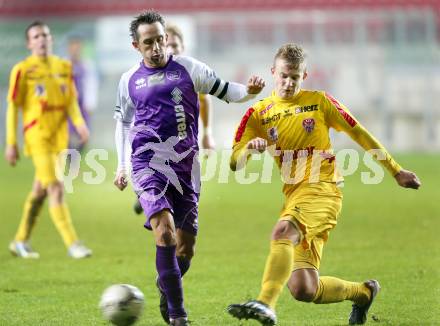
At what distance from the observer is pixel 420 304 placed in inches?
280

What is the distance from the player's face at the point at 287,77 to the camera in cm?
622

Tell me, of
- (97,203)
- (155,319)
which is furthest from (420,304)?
(97,203)

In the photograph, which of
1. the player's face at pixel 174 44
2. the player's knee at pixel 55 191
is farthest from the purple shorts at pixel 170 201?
the player's knee at pixel 55 191

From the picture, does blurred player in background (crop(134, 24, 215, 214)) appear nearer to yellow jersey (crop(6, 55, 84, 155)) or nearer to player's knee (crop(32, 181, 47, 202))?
player's knee (crop(32, 181, 47, 202))

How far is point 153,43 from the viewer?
6.51m

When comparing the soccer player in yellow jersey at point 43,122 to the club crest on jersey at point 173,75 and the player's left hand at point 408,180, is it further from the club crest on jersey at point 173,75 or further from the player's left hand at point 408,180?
the player's left hand at point 408,180

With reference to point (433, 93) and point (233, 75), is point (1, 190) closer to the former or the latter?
point (233, 75)

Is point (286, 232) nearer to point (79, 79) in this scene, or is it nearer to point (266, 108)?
point (266, 108)

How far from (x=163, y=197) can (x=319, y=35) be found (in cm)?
2008

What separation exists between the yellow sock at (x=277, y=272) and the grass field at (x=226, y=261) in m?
0.82

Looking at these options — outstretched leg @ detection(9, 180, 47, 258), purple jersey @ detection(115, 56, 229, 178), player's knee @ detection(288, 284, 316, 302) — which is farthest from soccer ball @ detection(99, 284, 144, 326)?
outstretched leg @ detection(9, 180, 47, 258)

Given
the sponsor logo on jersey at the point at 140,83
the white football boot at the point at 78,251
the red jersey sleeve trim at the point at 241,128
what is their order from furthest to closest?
the white football boot at the point at 78,251 < the sponsor logo on jersey at the point at 140,83 < the red jersey sleeve trim at the point at 241,128

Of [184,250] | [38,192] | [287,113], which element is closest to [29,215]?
[38,192]

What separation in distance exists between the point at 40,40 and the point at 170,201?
4.11 meters
